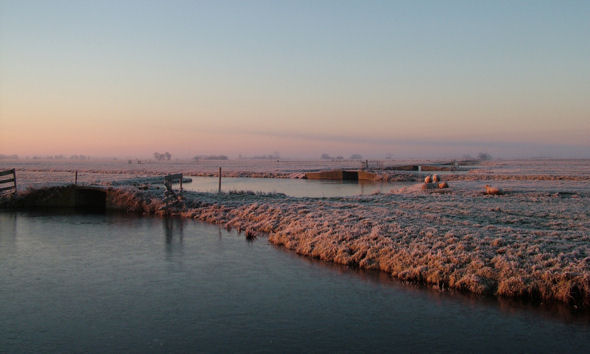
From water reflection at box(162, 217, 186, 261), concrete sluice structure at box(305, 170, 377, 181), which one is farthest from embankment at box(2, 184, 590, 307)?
concrete sluice structure at box(305, 170, 377, 181)

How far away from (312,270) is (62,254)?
28.6ft

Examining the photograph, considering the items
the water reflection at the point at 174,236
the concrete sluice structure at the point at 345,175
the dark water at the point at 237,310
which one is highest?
the concrete sluice structure at the point at 345,175

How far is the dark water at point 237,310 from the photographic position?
27.3ft

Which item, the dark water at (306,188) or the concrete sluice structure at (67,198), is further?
the dark water at (306,188)

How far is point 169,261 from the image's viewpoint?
47.9 ft

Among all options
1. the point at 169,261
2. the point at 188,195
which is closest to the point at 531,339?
the point at 169,261

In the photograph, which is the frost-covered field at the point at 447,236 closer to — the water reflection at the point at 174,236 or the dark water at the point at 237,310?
the dark water at the point at 237,310

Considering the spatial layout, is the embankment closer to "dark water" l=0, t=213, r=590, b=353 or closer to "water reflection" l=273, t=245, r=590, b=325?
"water reflection" l=273, t=245, r=590, b=325

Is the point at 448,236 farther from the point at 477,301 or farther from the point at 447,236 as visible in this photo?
the point at 477,301

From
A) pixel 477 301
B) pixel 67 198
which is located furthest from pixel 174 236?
pixel 67 198

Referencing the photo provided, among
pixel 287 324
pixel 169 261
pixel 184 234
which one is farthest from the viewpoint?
pixel 184 234

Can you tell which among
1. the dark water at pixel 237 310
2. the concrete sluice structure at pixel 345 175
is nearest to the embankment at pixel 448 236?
the dark water at pixel 237 310

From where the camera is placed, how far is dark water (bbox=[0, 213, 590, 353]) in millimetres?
8320

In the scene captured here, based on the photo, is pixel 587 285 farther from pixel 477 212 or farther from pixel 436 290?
pixel 477 212
